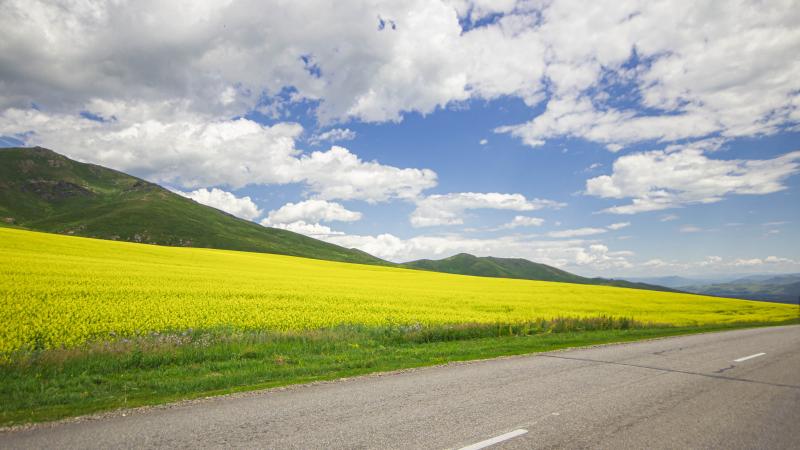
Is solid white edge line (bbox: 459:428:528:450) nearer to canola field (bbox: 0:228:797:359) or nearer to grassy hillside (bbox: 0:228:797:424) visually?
grassy hillside (bbox: 0:228:797:424)

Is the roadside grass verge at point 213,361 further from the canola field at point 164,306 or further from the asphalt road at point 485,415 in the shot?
the canola field at point 164,306

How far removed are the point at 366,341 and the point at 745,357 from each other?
12335 millimetres

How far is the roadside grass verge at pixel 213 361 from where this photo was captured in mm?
7800

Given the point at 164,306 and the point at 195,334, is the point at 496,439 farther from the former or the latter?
the point at 164,306

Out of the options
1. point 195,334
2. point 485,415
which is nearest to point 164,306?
point 195,334

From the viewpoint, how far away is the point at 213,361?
1120 centimetres

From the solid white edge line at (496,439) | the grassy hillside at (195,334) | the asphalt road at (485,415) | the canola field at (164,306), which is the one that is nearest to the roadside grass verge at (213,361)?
the grassy hillside at (195,334)

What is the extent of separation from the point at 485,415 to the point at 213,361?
26.9 ft

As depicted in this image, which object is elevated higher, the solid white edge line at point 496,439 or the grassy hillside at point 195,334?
the solid white edge line at point 496,439

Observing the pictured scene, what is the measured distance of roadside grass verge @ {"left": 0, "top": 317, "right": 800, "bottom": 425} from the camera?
7800 millimetres

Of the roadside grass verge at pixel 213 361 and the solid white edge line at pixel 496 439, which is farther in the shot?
the roadside grass verge at pixel 213 361

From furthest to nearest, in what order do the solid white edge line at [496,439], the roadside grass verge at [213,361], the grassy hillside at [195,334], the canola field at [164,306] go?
1. the canola field at [164,306]
2. the grassy hillside at [195,334]
3. the roadside grass verge at [213,361]
4. the solid white edge line at [496,439]

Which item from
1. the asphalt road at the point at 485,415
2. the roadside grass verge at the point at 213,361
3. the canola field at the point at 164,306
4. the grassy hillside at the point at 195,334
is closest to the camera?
the asphalt road at the point at 485,415

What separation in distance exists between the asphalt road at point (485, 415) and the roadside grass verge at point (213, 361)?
1.16 m
